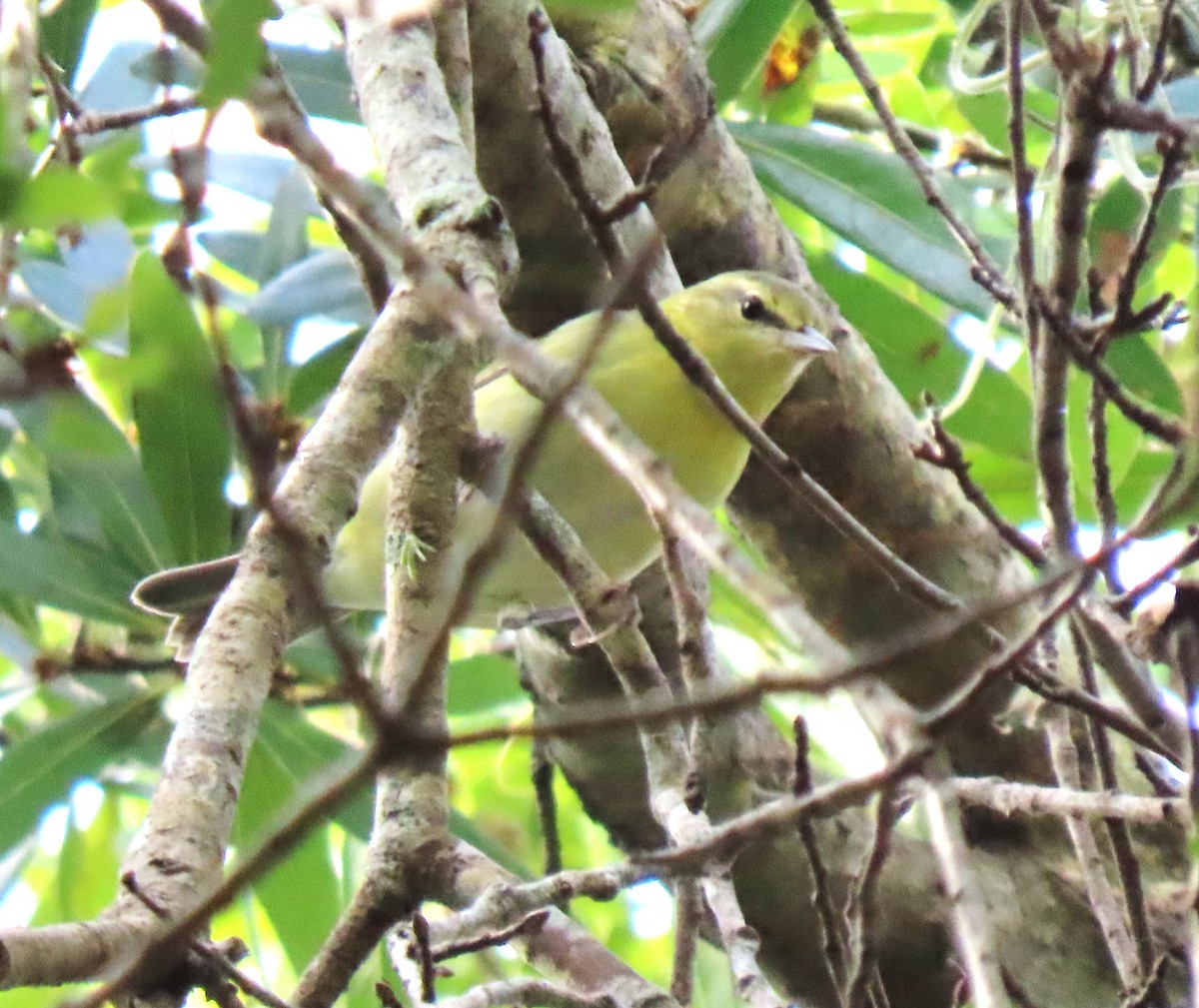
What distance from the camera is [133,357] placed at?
4.24 feet

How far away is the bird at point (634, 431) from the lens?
3.66 m

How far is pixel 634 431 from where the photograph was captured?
3.90 m

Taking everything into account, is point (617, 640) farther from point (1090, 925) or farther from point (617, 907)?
point (617, 907)

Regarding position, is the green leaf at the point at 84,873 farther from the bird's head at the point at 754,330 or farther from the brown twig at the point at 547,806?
the bird's head at the point at 754,330

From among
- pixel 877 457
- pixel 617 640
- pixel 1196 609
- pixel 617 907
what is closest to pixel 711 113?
pixel 877 457

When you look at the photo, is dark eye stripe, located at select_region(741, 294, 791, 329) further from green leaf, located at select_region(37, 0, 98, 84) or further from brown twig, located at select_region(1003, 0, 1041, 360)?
green leaf, located at select_region(37, 0, 98, 84)

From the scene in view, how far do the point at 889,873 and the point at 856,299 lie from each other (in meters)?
1.61

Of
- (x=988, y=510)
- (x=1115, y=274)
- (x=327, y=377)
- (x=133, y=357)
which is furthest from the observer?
(x=327, y=377)

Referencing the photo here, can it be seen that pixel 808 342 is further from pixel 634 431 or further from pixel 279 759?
pixel 279 759

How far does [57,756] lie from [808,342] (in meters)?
2.22

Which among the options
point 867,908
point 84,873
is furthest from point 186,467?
point 867,908

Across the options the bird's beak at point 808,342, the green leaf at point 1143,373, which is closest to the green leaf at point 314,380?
the bird's beak at point 808,342

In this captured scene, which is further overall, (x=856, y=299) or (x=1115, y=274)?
(x=856, y=299)

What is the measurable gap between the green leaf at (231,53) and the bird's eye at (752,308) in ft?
9.50
